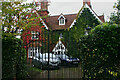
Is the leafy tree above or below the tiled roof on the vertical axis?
below

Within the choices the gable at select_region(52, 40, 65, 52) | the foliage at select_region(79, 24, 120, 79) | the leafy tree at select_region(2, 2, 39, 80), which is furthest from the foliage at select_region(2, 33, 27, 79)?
the foliage at select_region(79, 24, 120, 79)

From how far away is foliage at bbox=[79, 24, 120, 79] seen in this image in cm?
414

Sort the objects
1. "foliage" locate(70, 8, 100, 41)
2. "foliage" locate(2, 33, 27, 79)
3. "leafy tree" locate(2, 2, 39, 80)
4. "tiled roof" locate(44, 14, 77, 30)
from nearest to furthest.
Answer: "leafy tree" locate(2, 2, 39, 80), "foliage" locate(2, 33, 27, 79), "foliage" locate(70, 8, 100, 41), "tiled roof" locate(44, 14, 77, 30)

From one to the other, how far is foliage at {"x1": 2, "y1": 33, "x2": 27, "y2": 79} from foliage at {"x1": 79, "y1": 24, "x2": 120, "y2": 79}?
2.76 meters

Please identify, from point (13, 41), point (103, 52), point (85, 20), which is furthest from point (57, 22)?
point (103, 52)

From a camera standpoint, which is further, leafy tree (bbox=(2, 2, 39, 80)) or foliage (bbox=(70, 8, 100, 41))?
foliage (bbox=(70, 8, 100, 41))

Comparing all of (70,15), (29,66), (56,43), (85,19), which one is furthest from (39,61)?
(70,15)

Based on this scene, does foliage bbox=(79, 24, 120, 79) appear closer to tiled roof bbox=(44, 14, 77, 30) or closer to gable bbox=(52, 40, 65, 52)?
gable bbox=(52, 40, 65, 52)

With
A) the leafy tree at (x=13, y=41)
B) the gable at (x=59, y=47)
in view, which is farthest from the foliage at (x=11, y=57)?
the gable at (x=59, y=47)

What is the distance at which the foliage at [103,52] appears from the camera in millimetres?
4137

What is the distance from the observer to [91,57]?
440cm

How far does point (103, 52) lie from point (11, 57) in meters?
3.61

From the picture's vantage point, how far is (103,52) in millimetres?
4215

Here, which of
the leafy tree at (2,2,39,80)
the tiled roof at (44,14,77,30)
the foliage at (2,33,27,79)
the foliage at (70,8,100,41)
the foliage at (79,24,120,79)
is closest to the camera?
the foliage at (79,24,120,79)
